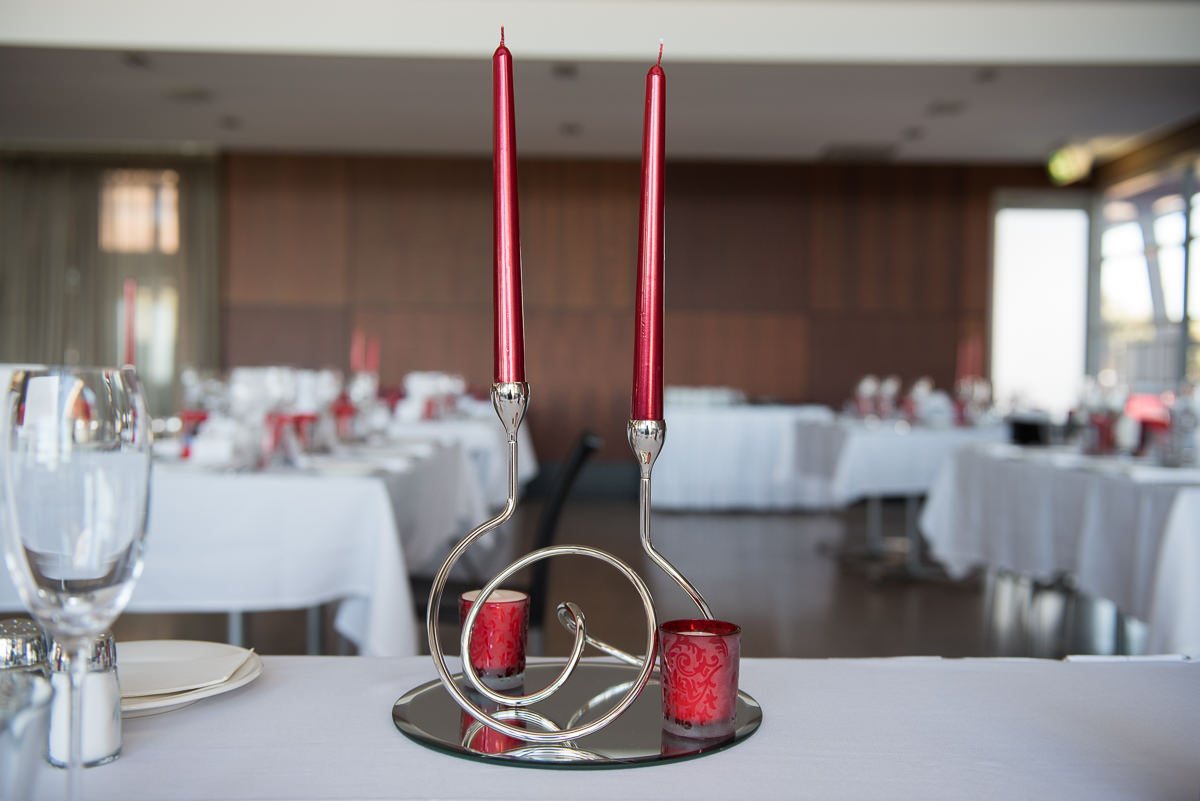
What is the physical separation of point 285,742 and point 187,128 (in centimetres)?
903

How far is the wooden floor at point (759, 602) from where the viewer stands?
11.9ft

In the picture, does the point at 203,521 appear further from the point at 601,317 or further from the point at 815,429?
the point at 601,317

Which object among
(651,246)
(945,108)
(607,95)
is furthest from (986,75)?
(651,246)

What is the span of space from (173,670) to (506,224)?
43cm

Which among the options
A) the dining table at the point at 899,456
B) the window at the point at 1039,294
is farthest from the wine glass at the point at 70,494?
the window at the point at 1039,294

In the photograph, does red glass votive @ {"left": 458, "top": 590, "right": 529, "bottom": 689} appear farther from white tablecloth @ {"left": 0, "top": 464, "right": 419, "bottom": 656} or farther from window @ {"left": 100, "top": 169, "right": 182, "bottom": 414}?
window @ {"left": 100, "top": 169, "right": 182, "bottom": 414}

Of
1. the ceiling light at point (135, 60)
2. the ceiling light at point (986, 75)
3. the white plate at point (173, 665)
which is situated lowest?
the white plate at point (173, 665)

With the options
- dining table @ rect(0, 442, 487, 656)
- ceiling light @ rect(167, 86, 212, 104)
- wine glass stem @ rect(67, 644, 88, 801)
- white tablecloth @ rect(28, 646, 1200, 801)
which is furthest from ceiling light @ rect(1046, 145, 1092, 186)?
wine glass stem @ rect(67, 644, 88, 801)

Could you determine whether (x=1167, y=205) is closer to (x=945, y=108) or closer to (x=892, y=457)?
(x=945, y=108)

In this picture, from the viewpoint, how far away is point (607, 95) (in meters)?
7.58

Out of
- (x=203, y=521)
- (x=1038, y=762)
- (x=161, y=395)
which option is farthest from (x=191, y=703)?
(x=161, y=395)

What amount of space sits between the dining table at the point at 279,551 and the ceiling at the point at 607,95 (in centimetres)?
500

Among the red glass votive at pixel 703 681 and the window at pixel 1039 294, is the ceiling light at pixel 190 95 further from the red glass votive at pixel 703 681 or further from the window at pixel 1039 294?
the red glass votive at pixel 703 681

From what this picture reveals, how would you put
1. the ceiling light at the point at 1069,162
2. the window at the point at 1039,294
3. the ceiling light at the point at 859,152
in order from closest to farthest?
the ceiling light at the point at 859,152
the ceiling light at the point at 1069,162
the window at the point at 1039,294
